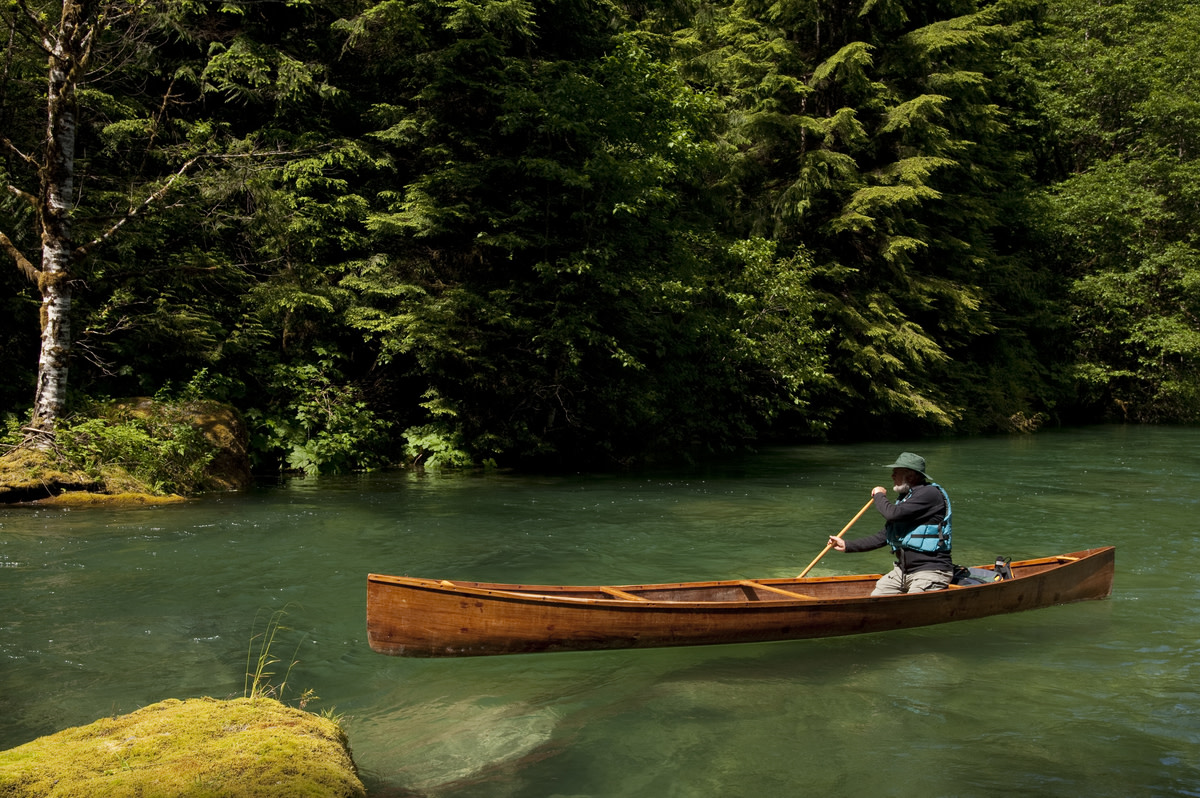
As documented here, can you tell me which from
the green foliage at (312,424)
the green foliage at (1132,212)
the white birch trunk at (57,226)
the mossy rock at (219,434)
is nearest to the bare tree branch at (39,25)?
the white birch trunk at (57,226)

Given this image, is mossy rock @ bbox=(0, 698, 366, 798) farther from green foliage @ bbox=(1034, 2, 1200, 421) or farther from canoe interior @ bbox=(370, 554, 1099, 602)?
green foliage @ bbox=(1034, 2, 1200, 421)

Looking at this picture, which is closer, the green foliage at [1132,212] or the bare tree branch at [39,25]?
the bare tree branch at [39,25]

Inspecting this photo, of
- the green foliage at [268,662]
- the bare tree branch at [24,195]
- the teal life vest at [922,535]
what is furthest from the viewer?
the bare tree branch at [24,195]

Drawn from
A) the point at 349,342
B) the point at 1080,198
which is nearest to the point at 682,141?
the point at 349,342

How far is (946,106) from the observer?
2558cm

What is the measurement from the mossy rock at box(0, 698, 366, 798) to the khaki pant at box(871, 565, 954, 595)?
5.31 metres

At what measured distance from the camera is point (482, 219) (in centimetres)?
1672

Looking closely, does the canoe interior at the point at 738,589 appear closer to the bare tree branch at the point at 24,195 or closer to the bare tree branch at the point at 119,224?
the bare tree branch at the point at 119,224

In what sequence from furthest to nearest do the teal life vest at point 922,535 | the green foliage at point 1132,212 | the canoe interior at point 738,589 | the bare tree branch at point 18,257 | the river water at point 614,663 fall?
the green foliage at point 1132,212 → the bare tree branch at point 18,257 → the teal life vest at point 922,535 → the canoe interior at point 738,589 → the river water at point 614,663

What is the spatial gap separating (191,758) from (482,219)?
1417 centimetres

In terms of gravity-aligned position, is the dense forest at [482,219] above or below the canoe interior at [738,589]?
above

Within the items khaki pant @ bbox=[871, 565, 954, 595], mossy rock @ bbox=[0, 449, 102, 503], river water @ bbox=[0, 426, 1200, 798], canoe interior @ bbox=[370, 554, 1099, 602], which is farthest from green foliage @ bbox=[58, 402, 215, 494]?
khaki pant @ bbox=[871, 565, 954, 595]

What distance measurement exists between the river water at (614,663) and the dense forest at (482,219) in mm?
3587

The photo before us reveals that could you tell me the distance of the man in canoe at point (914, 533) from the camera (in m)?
7.42
